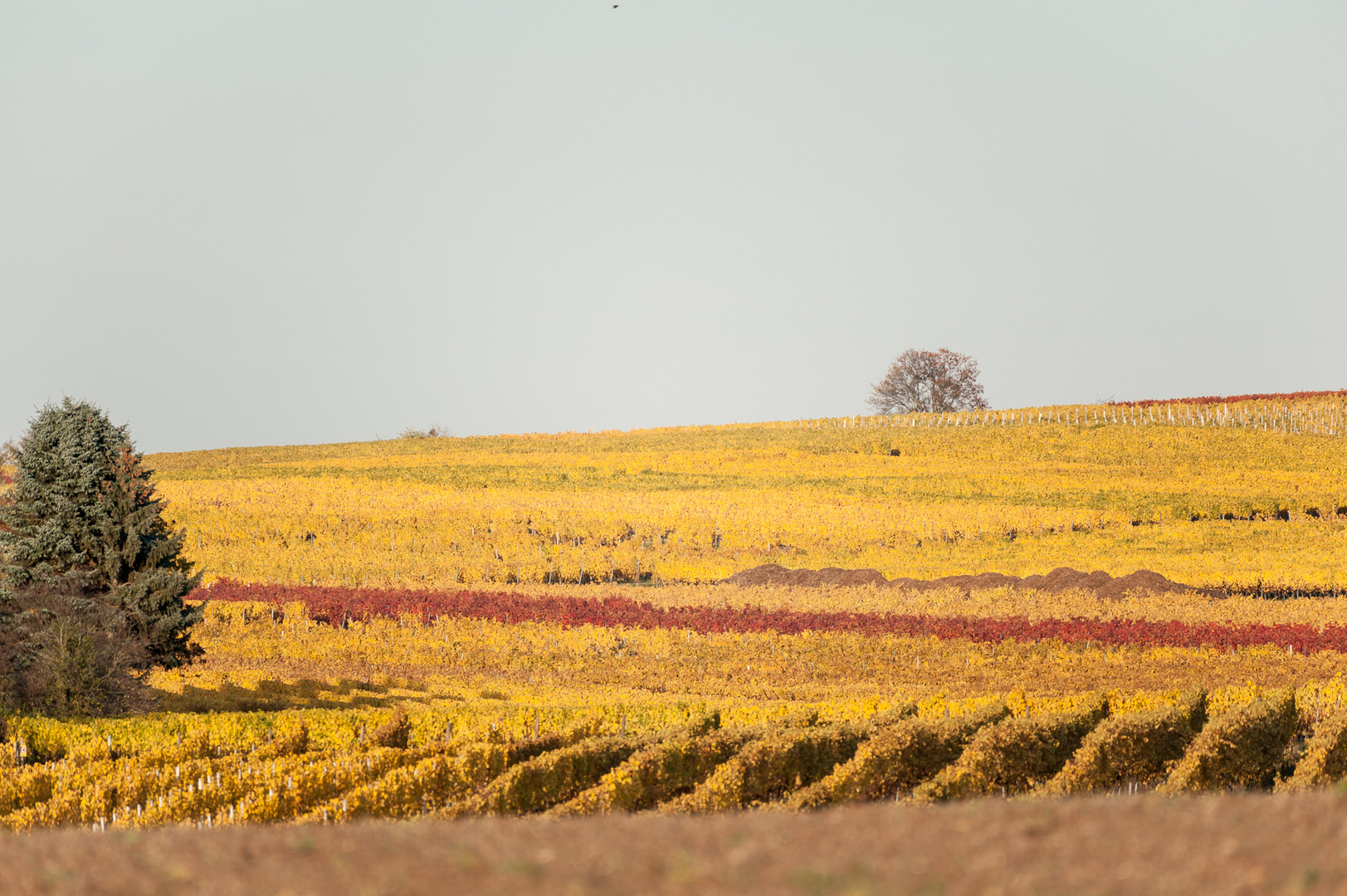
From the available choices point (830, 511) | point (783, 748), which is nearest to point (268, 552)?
point (830, 511)

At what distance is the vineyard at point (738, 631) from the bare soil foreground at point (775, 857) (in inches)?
326

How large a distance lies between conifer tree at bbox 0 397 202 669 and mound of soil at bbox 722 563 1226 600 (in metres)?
26.9

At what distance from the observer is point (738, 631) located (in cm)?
3953

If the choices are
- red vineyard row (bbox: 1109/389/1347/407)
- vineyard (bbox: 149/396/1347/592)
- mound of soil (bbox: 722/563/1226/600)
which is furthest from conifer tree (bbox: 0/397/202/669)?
red vineyard row (bbox: 1109/389/1347/407)

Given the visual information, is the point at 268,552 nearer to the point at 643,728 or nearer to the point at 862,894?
the point at 643,728

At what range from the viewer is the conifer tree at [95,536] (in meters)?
28.2

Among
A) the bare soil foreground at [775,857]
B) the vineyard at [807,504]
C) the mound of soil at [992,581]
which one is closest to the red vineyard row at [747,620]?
the vineyard at [807,504]

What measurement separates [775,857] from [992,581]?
4226cm

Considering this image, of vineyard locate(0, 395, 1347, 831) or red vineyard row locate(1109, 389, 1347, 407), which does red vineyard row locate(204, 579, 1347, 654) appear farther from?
red vineyard row locate(1109, 389, 1347, 407)

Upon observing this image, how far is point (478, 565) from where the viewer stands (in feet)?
178

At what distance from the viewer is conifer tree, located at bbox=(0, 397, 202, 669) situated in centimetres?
2825

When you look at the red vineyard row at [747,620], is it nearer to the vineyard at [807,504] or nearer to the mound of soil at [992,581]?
the vineyard at [807,504]

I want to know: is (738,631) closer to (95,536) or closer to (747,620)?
(747,620)

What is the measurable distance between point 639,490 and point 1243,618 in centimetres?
3987
